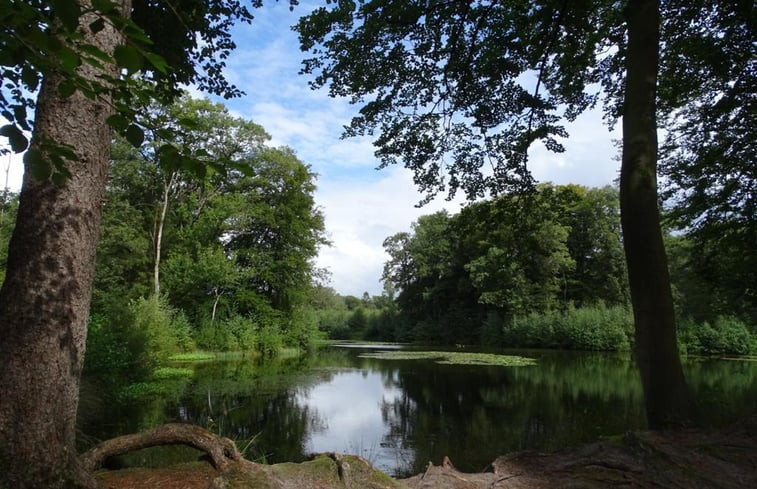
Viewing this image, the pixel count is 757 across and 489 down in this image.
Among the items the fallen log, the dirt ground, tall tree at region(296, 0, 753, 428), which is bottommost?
the dirt ground

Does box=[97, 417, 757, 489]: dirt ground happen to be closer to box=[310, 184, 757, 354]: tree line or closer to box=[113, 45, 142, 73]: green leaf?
box=[113, 45, 142, 73]: green leaf

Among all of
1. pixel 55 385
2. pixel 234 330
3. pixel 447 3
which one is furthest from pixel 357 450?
pixel 234 330

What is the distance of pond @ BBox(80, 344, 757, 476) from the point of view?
808 cm

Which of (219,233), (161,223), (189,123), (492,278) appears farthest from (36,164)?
(492,278)

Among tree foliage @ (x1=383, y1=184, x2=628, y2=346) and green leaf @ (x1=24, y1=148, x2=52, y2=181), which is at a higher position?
tree foliage @ (x1=383, y1=184, x2=628, y2=346)

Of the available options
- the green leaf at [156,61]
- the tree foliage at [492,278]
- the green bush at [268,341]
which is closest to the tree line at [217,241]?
the green bush at [268,341]

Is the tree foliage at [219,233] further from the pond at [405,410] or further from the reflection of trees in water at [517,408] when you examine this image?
the reflection of trees in water at [517,408]

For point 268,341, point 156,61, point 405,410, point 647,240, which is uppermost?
point 647,240

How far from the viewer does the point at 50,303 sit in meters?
2.45

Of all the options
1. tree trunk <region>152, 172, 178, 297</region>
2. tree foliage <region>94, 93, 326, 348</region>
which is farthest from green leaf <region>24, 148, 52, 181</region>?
tree trunk <region>152, 172, 178, 297</region>

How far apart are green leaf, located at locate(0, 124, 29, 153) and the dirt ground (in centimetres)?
200

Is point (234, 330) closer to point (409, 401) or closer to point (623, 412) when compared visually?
point (409, 401)

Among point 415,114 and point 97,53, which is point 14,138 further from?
point 415,114

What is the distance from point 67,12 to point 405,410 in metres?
11.5
